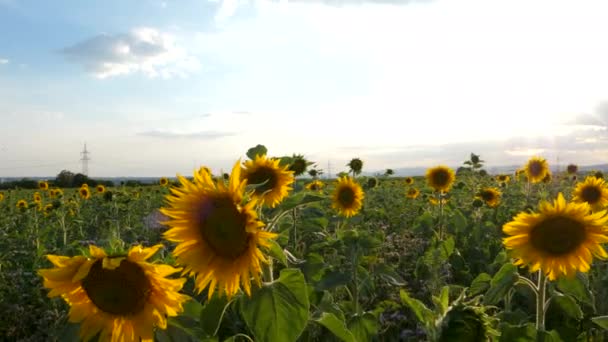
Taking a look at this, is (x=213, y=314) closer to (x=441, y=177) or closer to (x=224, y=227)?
(x=224, y=227)

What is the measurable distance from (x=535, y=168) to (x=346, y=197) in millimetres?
5741

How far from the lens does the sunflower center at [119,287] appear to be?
1.95 metres

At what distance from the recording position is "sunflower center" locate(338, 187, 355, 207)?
653cm

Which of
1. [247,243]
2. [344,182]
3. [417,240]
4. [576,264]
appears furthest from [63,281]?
[417,240]

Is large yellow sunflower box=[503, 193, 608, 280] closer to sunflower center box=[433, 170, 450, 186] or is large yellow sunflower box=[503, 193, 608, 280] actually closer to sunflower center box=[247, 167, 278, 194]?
sunflower center box=[247, 167, 278, 194]

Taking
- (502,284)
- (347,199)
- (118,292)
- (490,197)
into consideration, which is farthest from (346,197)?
(118,292)

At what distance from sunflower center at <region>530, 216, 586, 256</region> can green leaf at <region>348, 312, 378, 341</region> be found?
1009 millimetres

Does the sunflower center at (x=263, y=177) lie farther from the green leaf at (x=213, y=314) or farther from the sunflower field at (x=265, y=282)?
the green leaf at (x=213, y=314)

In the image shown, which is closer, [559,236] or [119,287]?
[119,287]

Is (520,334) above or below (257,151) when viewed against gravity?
below

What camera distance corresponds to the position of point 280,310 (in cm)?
183

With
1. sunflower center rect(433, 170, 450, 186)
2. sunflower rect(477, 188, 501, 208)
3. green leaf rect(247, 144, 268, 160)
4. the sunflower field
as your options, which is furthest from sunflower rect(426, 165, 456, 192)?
green leaf rect(247, 144, 268, 160)

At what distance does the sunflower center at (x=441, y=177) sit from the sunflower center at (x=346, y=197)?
1.95 meters

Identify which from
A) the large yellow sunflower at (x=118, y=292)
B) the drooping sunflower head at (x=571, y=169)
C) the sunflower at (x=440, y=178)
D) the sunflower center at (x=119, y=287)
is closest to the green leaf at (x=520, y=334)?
the large yellow sunflower at (x=118, y=292)
